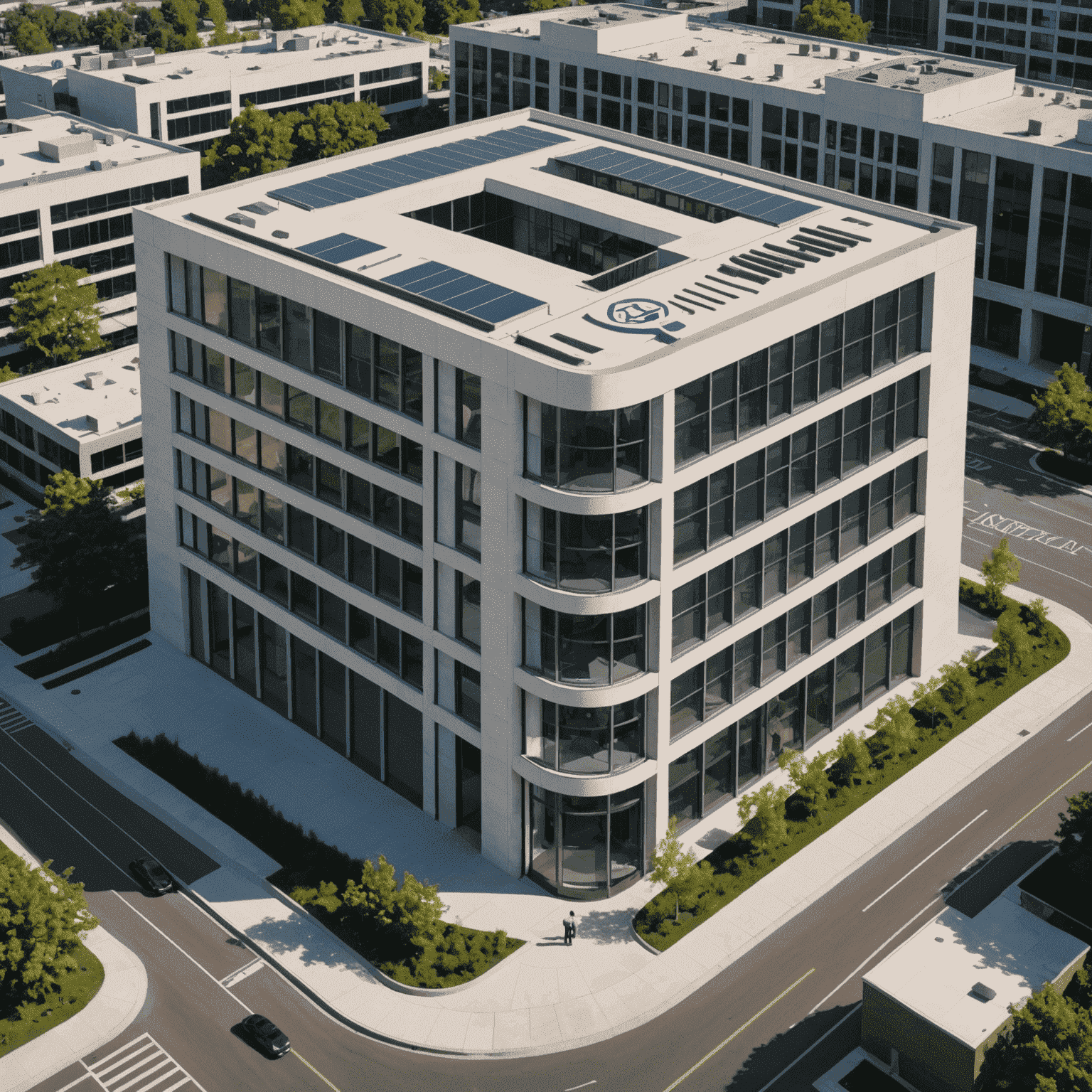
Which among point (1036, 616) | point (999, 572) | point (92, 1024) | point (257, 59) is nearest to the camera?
point (92, 1024)

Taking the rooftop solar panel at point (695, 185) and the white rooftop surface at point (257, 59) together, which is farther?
the white rooftop surface at point (257, 59)

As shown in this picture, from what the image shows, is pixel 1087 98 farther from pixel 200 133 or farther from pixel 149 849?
pixel 149 849

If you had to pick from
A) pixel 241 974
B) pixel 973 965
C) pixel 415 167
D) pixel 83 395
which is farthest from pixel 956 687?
pixel 83 395

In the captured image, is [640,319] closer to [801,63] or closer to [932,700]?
[932,700]

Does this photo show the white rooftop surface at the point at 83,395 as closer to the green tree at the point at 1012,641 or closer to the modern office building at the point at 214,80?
the modern office building at the point at 214,80

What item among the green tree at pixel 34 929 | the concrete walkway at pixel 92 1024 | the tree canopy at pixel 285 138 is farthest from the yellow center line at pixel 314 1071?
the tree canopy at pixel 285 138
